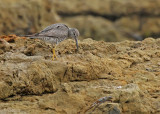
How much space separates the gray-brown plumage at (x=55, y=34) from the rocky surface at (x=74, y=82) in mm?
302

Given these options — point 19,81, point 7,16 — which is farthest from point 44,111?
point 7,16

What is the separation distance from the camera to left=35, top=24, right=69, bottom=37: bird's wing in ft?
31.3

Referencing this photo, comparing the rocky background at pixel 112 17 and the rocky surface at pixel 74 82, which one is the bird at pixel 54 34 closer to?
the rocky surface at pixel 74 82

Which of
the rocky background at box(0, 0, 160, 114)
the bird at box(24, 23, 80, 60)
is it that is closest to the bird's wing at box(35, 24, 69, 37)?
the bird at box(24, 23, 80, 60)

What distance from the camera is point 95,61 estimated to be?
8.27m

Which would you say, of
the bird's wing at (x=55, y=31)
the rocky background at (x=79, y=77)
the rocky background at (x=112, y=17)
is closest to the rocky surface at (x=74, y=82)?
the rocky background at (x=79, y=77)

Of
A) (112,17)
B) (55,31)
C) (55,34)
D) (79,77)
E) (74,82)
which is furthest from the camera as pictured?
(112,17)

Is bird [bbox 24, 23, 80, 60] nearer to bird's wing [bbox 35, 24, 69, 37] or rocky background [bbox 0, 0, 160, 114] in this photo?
bird's wing [bbox 35, 24, 69, 37]

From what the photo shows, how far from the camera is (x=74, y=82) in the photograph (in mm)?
7699

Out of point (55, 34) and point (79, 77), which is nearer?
point (79, 77)

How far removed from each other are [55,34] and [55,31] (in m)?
0.22

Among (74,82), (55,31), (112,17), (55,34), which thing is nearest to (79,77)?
(74,82)

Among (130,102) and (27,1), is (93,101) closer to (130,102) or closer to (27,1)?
(130,102)

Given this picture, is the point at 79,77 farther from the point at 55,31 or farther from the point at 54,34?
the point at 55,31
